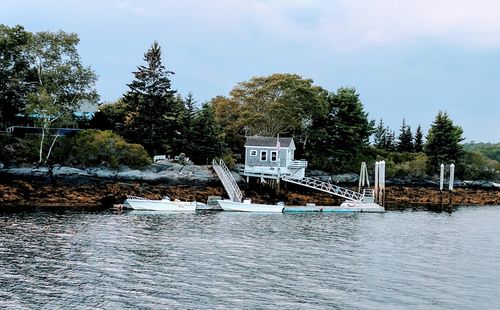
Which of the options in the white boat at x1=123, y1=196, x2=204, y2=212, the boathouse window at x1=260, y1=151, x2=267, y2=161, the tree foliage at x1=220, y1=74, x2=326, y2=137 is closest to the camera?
the white boat at x1=123, y1=196, x2=204, y2=212

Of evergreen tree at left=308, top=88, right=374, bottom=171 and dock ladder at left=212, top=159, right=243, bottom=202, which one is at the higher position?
evergreen tree at left=308, top=88, right=374, bottom=171

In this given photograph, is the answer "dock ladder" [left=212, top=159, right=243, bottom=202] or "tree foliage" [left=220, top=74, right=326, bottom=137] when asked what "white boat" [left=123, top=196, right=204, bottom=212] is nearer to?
"dock ladder" [left=212, top=159, right=243, bottom=202]

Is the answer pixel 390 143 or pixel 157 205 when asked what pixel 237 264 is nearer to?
A: pixel 157 205

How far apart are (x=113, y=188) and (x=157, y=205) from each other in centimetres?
758

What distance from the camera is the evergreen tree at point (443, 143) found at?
8362 centimetres

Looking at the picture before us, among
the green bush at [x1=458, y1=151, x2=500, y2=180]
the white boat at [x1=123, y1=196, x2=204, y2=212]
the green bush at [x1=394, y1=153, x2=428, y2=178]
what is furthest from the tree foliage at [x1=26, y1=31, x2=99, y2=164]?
the green bush at [x1=458, y1=151, x2=500, y2=180]

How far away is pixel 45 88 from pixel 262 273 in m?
40.5

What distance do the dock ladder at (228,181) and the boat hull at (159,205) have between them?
19.1 ft

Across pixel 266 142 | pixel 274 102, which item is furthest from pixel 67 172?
pixel 274 102

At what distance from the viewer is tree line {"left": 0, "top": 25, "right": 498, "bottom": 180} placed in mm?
57844

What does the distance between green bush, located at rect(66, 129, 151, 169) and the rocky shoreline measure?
140 cm

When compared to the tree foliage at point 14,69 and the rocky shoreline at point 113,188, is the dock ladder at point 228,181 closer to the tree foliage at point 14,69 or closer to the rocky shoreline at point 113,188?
the rocky shoreline at point 113,188

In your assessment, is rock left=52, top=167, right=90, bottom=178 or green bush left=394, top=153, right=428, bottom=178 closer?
rock left=52, top=167, right=90, bottom=178

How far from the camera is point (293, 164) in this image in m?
64.1
